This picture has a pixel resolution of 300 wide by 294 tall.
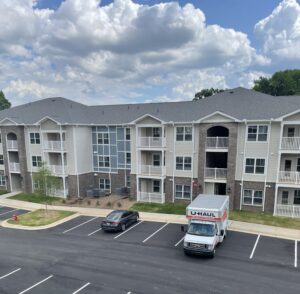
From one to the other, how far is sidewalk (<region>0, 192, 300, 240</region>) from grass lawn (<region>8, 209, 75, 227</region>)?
4.31ft

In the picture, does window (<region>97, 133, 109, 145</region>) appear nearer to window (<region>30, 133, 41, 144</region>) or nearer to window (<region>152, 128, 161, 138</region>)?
window (<region>152, 128, 161, 138</region>)

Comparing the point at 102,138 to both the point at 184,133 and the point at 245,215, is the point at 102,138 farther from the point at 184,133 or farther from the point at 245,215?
the point at 245,215

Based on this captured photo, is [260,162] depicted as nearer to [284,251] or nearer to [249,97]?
[249,97]

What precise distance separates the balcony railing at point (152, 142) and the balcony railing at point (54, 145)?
970 centimetres

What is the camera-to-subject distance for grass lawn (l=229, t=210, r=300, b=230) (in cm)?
2095

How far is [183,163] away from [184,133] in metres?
3.22

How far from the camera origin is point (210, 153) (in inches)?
1052

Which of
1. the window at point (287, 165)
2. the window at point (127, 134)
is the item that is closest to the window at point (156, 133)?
the window at point (127, 134)

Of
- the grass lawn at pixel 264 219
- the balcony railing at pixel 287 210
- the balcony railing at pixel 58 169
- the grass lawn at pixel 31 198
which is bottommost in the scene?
the grass lawn at pixel 31 198

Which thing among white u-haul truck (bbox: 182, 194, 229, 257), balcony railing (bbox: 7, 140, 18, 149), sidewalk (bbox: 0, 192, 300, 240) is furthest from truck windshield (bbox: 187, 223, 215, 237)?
balcony railing (bbox: 7, 140, 18, 149)

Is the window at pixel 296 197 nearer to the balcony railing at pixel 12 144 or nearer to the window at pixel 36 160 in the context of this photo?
the window at pixel 36 160

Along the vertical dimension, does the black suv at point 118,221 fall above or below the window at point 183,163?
below

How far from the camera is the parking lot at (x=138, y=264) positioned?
1265 cm

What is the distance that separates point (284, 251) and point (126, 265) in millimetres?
10274
